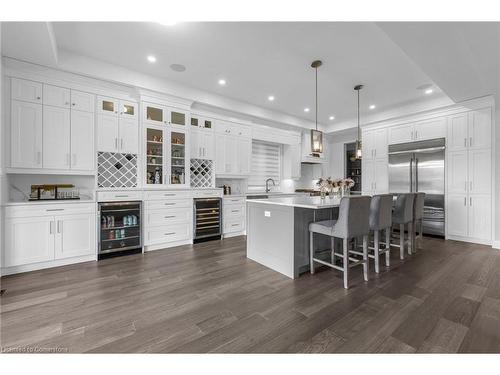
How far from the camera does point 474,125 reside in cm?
425

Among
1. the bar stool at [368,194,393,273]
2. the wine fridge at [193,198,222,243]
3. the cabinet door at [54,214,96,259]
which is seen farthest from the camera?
the wine fridge at [193,198,222,243]

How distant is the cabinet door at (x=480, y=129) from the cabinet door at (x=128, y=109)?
6.13 metres

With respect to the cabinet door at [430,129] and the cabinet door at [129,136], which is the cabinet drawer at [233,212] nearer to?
the cabinet door at [129,136]

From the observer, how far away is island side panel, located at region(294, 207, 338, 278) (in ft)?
8.99

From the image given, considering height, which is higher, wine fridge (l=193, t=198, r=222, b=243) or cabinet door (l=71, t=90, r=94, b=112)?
cabinet door (l=71, t=90, r=94, b=112)

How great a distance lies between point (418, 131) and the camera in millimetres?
4984

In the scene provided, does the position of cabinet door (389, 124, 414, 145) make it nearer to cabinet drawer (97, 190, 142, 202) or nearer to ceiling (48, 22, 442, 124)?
ceiling (48, 22, 442, 124)

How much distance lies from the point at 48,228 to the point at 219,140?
318 cm

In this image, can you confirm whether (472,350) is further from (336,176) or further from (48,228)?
(336,176)

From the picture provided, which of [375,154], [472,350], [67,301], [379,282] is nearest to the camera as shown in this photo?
[472,350]

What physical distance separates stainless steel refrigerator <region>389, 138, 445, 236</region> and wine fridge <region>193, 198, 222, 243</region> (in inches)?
162

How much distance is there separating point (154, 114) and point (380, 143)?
5170mm

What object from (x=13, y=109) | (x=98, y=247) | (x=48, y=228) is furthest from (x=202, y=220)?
(x=13, y=109)

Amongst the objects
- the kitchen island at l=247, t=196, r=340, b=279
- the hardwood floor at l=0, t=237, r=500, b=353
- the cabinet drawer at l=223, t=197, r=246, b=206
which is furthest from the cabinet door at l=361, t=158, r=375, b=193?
the cabinet drawer at l=223, t=197, r=246, b=206
